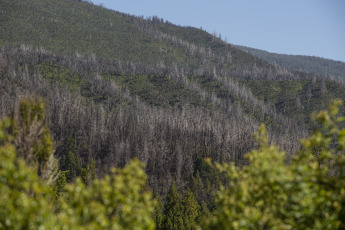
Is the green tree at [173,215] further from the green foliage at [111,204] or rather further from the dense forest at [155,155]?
the green foliage at [111,204]

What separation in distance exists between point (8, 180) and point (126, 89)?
170525 millimetres

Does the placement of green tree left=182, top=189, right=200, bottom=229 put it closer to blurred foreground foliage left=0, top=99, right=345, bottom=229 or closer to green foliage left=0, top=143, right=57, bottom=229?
blurred foreground foliage left=0, top=99, right=345, bottom=229

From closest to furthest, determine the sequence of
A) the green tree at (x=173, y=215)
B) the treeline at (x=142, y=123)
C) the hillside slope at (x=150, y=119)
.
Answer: the green tree at (x=173, y=215) < the treeline at (x=142, y=123) < the hillside slope at (x=150, y=119)

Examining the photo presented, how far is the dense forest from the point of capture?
9.36m

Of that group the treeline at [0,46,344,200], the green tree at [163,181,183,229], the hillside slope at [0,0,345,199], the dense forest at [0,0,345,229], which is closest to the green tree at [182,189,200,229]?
the dense forest at [0,0,345,229]

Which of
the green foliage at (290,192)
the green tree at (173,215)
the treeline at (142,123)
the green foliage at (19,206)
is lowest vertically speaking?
the treeline at (142,123)

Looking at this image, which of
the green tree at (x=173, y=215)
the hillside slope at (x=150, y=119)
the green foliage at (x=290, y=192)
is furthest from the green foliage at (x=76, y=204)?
the green tree at (x=173, y=215)

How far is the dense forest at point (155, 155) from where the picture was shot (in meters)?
9.36

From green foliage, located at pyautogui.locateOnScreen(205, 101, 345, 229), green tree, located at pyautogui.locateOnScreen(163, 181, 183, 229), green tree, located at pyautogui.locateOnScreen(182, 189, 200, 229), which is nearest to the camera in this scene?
green foliage, located at pyautogui.locateOnScreen(205, 101, 345, 229)

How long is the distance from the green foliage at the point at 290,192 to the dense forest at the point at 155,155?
1.5 inches

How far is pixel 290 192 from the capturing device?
31.0 ft

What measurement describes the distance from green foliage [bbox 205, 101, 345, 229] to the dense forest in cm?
4

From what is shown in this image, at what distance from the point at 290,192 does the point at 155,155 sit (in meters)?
90.3

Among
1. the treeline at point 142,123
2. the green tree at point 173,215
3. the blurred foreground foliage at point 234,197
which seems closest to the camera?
the blurred foreground foliage at point 234,197
